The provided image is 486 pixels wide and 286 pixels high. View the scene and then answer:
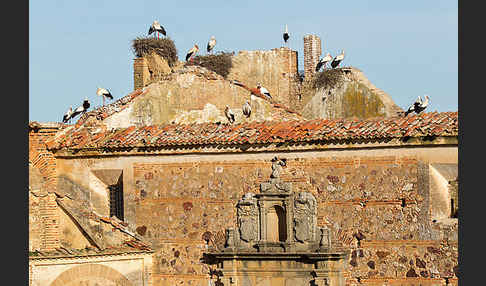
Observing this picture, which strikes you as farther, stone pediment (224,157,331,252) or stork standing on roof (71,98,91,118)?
stork standing on roof (71,98,91,118)

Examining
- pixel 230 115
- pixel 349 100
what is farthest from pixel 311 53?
pixel 230 115

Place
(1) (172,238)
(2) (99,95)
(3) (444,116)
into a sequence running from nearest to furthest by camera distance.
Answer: (3) (444,116) → (1) (172,238) → (2) (99,95)

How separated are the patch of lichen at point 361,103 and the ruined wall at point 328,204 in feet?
28.5

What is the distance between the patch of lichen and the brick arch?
10113 mm

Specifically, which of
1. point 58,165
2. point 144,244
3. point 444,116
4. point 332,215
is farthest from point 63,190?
point 444,116

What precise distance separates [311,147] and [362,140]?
0.90 m

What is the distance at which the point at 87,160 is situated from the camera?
2233cm

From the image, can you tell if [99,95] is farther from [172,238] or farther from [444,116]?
[444,116]

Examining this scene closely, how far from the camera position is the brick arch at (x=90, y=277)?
65.7 feet

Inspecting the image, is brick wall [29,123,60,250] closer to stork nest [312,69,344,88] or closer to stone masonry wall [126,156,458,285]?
stone masonry wall [126,156,458,285]

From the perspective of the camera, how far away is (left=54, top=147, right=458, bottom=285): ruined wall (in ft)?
63.9

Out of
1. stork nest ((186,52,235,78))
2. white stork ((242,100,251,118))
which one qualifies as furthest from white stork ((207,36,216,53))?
white stork ((242,100,251,118))

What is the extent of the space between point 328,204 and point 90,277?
4.08m

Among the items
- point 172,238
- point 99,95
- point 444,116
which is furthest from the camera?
point 99,95
